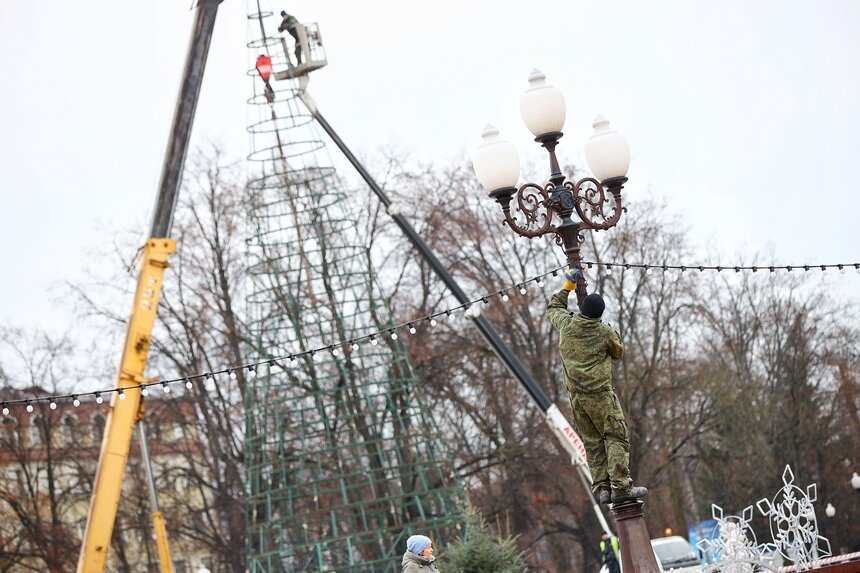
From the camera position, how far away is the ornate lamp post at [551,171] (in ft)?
39.5

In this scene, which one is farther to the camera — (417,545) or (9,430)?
(9,430)

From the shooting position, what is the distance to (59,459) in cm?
4453

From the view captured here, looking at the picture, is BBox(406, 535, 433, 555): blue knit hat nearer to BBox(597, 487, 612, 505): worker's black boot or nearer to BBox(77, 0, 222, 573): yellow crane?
BBox(597, 487, 612, 505): worker's black boot

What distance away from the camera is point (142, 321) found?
2369 centimetres

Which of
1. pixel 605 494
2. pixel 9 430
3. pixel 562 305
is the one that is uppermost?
pixel 9 430

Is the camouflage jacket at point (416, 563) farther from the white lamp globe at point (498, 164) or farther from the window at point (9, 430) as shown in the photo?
the window at point (9, 430)

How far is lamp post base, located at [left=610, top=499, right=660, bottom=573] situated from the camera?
11.0 meters

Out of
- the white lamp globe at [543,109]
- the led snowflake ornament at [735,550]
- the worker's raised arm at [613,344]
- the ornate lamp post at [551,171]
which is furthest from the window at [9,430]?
the worker's raised arm at [613,344]

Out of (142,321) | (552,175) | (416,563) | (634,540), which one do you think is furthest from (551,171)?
(142,321)

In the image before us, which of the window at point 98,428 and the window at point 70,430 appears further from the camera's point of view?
the window at point 98,428

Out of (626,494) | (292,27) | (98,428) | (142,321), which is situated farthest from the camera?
(98,428)

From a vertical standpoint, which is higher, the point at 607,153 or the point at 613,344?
the point at 607,153

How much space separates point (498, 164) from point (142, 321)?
12.7m

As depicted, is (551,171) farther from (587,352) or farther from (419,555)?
(419,555)
